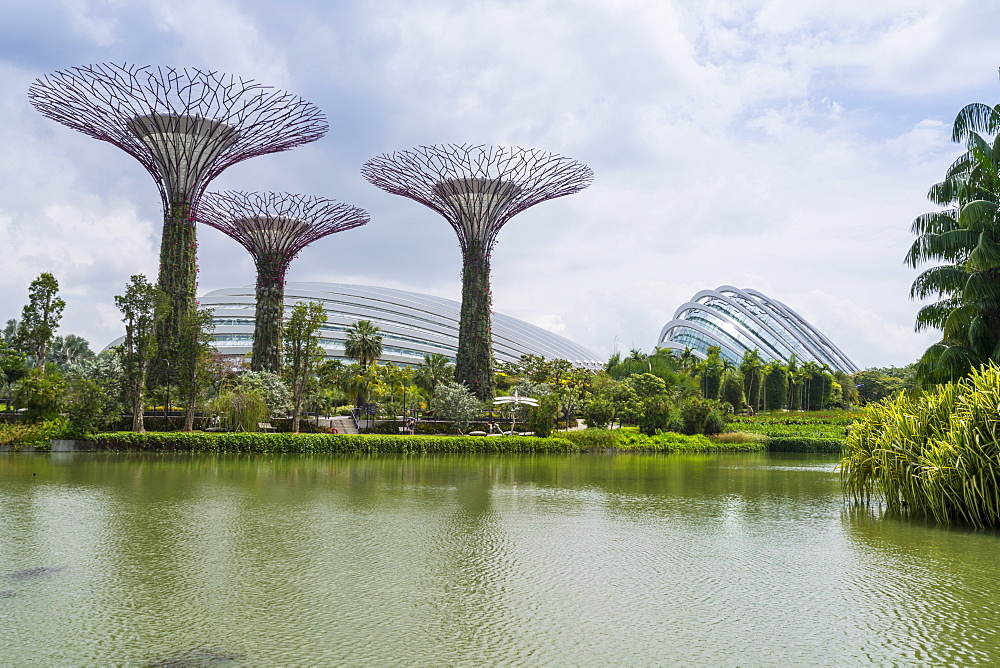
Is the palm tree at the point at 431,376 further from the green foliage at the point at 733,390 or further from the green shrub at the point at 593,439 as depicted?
the green foliage at the point at 733,390

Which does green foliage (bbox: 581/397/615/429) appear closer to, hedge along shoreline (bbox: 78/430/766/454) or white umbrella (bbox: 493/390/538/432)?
hedge along shoreline (bbox: 78/430/766/454)

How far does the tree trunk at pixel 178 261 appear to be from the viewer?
3831cm

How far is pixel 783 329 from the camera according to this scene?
84.4m

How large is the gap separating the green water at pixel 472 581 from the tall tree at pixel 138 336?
14729mm

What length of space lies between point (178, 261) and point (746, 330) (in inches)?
2369

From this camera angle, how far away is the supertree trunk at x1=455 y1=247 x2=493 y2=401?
148ft

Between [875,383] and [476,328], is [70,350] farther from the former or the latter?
[875,383]

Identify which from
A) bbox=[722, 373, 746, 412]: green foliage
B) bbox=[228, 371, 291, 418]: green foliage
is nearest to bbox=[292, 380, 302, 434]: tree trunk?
bbox=[228, 371, 291, 418]: green foliage

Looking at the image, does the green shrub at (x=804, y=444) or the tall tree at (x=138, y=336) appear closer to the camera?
the tall tree at (x=138, y=336)

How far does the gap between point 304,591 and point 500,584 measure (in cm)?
205

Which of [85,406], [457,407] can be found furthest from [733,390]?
[85,406]

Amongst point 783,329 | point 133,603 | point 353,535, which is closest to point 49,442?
point 353,535

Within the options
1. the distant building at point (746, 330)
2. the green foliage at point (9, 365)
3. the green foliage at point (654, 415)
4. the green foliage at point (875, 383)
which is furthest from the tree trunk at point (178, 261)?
the green foliage at point (875, 383)

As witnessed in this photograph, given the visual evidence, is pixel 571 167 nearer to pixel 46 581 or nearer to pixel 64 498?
pixel 64 498
